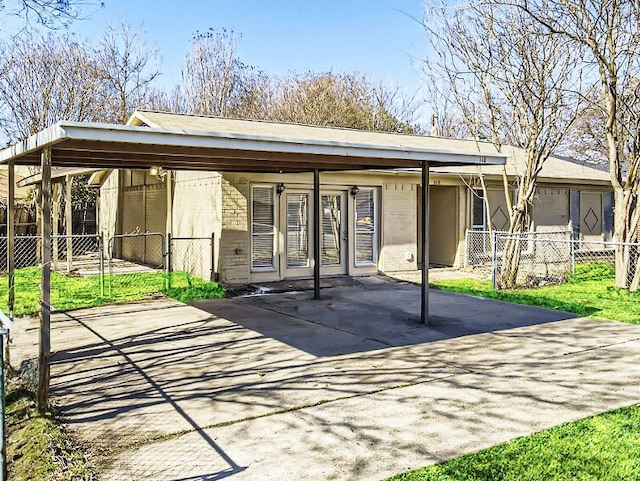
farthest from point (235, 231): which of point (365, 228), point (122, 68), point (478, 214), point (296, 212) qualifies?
point (122, 68)

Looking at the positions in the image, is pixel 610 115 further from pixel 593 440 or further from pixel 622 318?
pixel 593 440

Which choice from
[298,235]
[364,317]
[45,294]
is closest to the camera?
[45,294]

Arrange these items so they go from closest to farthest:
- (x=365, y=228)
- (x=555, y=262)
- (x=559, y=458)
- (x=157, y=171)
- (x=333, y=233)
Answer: (x=559, y=458), (x=157, y=171), (x=333, y=233), (x=365, y=228), (x=555, y=262)

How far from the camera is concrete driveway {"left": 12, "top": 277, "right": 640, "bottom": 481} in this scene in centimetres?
409

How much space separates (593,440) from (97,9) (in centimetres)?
722

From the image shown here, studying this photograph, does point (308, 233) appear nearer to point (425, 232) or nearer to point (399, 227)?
point (399, 227)

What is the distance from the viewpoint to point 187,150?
6.65 metres

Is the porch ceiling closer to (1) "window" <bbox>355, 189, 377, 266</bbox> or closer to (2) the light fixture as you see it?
(2) the light fixture

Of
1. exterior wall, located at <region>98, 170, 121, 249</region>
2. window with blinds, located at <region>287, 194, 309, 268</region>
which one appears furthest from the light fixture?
exterior wall, located at <region>98, 170, 121, 249</region>

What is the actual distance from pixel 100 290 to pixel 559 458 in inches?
378

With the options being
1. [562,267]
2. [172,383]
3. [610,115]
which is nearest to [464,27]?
[610,115]

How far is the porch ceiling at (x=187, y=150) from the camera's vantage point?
5.01 m

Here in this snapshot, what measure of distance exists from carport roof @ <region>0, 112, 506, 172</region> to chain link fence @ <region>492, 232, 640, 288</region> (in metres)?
4.29

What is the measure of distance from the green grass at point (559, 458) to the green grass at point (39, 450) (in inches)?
82.8
